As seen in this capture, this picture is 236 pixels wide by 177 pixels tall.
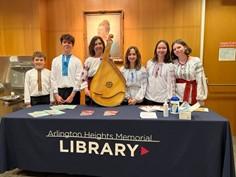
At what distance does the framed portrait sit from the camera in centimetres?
381

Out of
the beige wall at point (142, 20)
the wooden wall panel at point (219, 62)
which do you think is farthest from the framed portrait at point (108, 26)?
the wooden wall panel at point (219, 62)

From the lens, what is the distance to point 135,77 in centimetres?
276

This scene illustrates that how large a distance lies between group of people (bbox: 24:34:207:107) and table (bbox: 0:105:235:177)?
1.46 ft

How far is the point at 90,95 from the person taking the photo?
2.62 m

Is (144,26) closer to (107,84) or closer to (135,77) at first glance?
(135,77)

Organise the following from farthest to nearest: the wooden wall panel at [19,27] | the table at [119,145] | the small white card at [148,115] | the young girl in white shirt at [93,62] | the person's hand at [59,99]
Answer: the wooden wall panel at [19,27] → the person's hand at [59,99] → the young girl in white shirt at [93,62] → the small white card at [148,115] → the table at [119,145]

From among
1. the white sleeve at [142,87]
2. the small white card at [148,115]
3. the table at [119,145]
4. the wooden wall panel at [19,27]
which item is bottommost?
the table at [119,145]

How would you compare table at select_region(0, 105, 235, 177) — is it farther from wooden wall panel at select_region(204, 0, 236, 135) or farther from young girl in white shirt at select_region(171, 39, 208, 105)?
wooden wall panel at select_region(204, 0, 236, 135)

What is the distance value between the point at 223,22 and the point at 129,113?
7.62 ft

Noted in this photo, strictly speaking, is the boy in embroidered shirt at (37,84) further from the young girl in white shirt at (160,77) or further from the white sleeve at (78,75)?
the young girl in white shirt at (160,77)

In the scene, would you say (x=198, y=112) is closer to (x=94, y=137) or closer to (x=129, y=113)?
(x=129, y=113)

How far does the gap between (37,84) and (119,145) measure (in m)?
1.25

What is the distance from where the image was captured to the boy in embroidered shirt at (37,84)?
2.83 meters

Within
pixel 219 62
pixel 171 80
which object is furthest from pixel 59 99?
pixel 219 62
